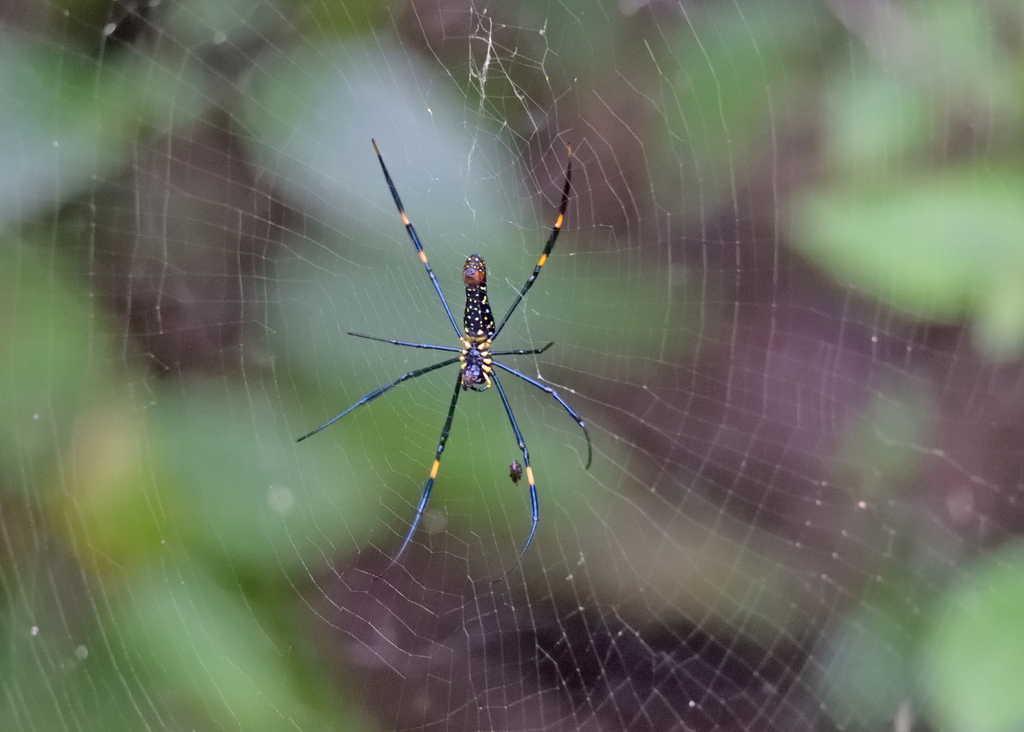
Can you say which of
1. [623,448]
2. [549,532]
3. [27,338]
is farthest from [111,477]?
[623,448]

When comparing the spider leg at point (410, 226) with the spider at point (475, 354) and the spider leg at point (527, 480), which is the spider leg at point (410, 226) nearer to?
the spider at point (475, 354)

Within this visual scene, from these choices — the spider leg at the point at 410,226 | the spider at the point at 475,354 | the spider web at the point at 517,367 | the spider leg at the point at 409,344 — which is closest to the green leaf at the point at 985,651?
the spider web at the point at 517,367

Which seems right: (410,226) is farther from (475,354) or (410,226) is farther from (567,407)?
(567,407)

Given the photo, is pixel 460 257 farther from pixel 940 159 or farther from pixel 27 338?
pixel 940 159

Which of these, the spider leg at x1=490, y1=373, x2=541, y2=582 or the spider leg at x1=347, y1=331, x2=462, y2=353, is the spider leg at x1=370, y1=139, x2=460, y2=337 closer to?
the spider leg at x1=347, y1=331, x2=462, y2=353

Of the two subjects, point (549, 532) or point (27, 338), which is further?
point (549, 532)

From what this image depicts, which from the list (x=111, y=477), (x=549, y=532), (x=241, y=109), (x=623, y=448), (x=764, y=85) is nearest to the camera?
(x=111, y=477)

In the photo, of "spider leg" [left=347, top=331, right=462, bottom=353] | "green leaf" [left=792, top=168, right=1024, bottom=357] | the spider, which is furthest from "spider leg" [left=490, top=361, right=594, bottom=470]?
"green leaf" [left=792, top=168, right=1024, bottom=357]
